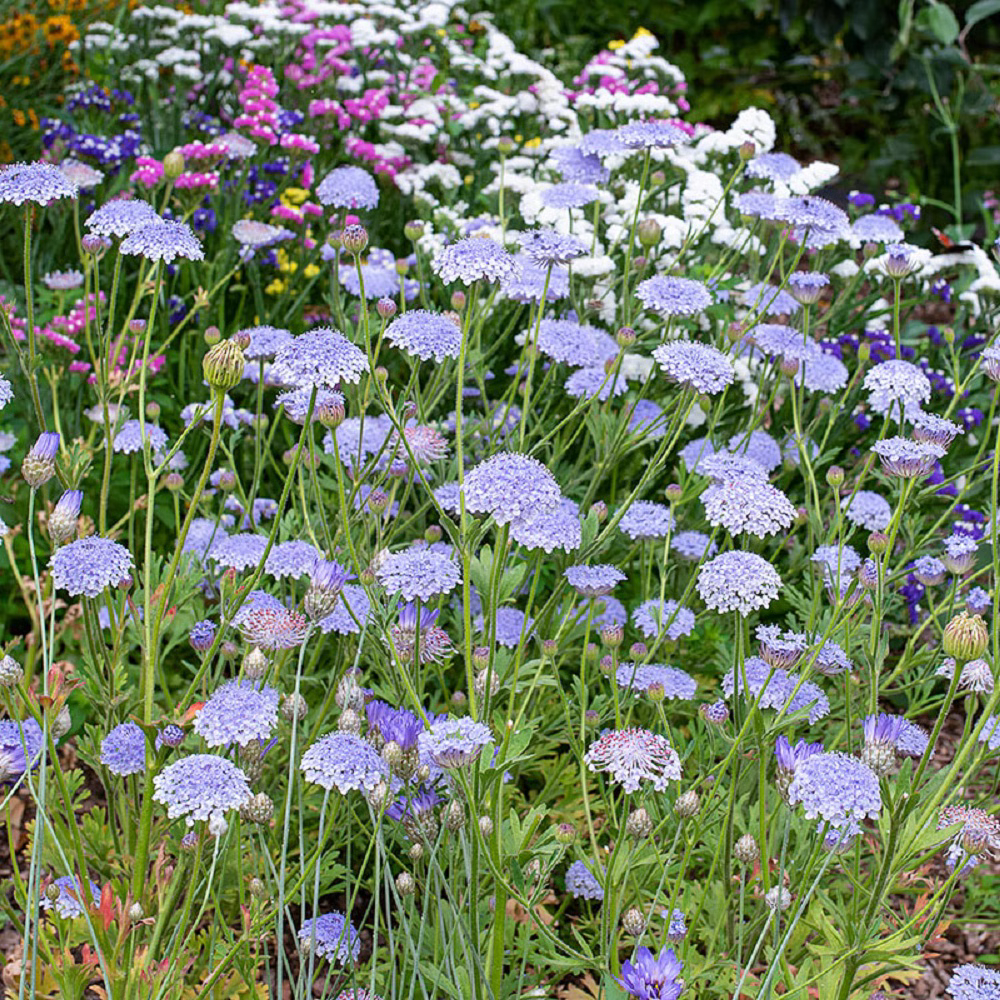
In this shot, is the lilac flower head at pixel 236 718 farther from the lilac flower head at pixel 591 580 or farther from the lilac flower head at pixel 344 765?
the lilac flower head at pixel 591 580

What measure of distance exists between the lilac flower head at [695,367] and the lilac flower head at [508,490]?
18.9 inches

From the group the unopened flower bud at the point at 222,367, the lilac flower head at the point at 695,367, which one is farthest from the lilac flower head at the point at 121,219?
the lilac flower head at the point at 695,367

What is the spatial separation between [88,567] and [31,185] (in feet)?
2.17

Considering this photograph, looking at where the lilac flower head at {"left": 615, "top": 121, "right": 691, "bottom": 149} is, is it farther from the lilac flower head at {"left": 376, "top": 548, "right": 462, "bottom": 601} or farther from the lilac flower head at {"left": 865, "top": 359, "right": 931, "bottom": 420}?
the lilac flower head at {"left": 376, "top": 548, "right": 462, "bottom": 601}

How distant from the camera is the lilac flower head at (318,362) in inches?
71.9

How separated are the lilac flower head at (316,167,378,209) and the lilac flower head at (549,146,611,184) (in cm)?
48

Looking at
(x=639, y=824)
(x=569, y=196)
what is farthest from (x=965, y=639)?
(x=569, y=196)

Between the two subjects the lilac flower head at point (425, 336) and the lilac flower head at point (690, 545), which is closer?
the lilac flower head at point (425, 336)

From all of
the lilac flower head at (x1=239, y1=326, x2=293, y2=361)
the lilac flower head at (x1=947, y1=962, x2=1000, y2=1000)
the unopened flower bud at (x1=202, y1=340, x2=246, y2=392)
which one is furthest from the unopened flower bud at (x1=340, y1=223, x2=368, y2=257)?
the lilac flower head at (x1=947, y1=962, x2=1000, y2=1000)

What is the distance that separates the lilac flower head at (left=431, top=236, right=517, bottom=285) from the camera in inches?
77.1

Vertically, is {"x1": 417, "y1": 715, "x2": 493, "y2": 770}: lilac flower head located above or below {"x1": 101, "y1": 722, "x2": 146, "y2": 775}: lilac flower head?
above

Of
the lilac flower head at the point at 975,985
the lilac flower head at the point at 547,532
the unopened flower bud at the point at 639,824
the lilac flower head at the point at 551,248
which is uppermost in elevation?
the lilac flower head at the point at 551,248

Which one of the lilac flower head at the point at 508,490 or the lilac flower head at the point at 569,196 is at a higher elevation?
the lilac flower head at the point at 569,196

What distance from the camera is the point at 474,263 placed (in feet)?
6.45
